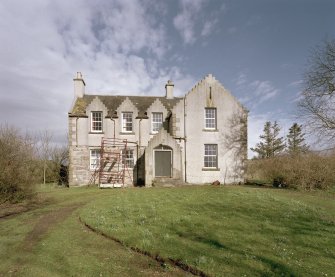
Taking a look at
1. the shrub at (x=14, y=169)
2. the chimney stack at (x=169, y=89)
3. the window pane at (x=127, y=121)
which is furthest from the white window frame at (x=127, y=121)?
the shrub at (x=14, y=169)

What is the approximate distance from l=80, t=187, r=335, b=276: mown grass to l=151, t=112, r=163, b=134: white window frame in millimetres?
15073

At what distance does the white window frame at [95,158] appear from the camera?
27.5 meters

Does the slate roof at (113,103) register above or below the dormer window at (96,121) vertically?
above

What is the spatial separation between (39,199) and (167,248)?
13.6m

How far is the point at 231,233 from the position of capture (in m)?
8.95

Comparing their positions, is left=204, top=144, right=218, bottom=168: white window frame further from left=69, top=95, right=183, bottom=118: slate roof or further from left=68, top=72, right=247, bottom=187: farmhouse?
left=69, top=95, right=183, bottom=118: slate roof

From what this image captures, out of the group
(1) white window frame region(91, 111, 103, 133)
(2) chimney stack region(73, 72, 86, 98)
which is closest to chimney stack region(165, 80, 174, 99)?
(1) white window frame region(91, 111, 103, 133)

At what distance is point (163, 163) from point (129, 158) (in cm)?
436

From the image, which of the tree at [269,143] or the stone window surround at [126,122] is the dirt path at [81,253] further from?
the tree at [269,143]

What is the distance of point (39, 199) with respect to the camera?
59.1ft

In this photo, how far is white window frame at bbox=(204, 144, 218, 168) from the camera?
89.4 feet

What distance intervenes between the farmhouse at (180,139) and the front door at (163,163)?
1.45 meters

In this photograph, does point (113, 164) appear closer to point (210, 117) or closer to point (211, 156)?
point (211, 156)

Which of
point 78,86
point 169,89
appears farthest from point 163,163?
point 78,86
